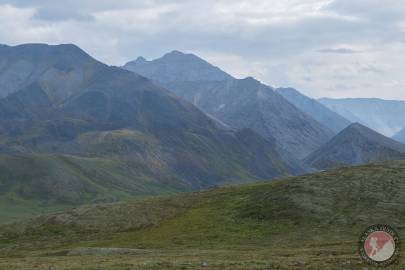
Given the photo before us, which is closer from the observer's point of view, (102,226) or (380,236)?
(380,236)

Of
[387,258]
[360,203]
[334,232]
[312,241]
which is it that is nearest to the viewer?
[387,258]

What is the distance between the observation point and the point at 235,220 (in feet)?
313

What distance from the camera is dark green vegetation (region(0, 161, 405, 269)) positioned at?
78938 mm

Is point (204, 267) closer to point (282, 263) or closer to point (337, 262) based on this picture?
point (282, 263)

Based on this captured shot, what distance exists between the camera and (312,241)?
77.4 meters

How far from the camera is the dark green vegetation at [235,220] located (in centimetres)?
7894

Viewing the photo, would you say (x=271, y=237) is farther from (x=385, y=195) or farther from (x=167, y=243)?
(x=385, y=195)

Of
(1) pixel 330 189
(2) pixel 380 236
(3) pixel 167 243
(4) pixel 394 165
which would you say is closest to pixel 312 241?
(3) pixel 167 243

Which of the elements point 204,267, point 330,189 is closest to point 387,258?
point 204,267

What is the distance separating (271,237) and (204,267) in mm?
40321

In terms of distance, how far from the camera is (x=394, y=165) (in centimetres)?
11731

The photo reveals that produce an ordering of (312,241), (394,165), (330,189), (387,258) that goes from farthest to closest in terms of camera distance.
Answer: (394,165) → (330,189) → (312,241) → (387,258)

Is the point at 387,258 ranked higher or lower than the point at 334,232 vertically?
higher

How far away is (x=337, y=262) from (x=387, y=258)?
4479mm
